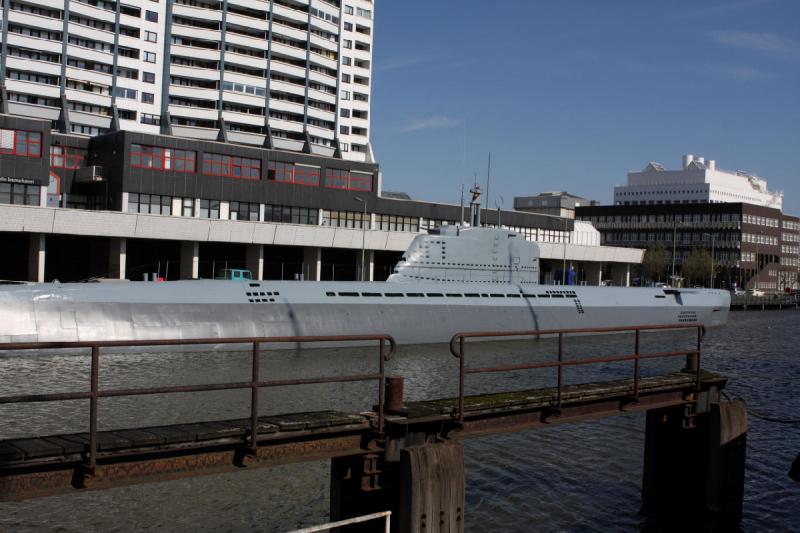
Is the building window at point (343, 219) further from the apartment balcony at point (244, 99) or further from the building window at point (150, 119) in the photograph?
the building window at point (150, 119)

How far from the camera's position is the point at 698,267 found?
120000 mm

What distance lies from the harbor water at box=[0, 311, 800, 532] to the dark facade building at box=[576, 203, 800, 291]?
98050 mm

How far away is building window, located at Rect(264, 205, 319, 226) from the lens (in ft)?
234

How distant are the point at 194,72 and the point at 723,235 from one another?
85845 mm

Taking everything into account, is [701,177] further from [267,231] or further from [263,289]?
[263,289]

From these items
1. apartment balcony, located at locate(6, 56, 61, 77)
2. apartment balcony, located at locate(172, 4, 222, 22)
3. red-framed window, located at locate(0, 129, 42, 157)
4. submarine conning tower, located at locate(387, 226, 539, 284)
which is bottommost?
submarine conning tower, located at locate(387, 226, 539, 284)

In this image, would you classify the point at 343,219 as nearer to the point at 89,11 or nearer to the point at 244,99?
the point at 244,99

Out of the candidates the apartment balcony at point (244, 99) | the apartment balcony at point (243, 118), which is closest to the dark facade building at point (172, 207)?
the apartment balcony at point (243, 118)

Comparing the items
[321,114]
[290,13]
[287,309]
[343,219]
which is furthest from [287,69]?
[287,309]

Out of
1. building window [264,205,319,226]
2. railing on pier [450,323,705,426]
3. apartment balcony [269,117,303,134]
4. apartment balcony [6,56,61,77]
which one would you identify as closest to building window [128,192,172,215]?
building window [264,205,319,226]

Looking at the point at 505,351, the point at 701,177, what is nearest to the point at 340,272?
the point at 505,351

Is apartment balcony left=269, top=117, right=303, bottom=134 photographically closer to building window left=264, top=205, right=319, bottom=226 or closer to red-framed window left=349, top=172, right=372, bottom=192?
red-framed window left=349, top=172, right=372, bottom=192

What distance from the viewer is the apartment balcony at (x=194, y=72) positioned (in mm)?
93500

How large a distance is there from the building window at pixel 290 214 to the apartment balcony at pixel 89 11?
3422 cm
